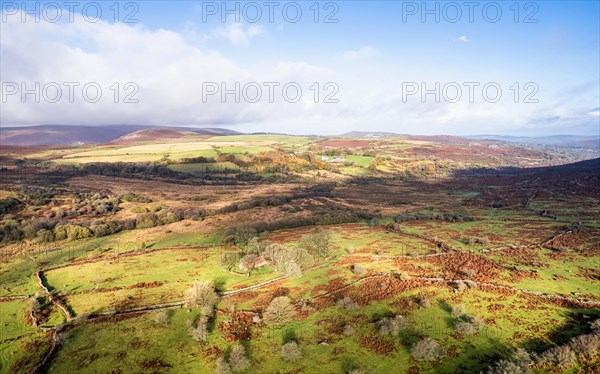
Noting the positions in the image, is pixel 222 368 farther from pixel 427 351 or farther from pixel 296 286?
pixel 296 286

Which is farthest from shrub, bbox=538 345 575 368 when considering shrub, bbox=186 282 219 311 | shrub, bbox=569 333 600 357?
shrub, bbox=186 282 219 311

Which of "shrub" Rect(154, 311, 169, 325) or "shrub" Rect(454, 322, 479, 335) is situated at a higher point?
"shrub" Rect(454, 322, 479, 335)

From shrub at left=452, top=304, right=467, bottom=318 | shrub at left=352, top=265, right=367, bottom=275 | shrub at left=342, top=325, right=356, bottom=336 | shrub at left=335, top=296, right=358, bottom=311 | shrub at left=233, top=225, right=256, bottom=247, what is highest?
shrub at left=233, top=225, right=256, bottom=247

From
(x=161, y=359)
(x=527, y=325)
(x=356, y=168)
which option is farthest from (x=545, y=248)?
(x=356, y=168)

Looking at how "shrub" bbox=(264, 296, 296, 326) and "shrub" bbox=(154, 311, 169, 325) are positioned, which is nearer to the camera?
"shrub" bbox=(264, 296, 296, 326)

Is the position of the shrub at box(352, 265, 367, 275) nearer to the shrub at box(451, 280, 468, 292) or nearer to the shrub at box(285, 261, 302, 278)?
the shrub at box(285, 261, 302, 278)

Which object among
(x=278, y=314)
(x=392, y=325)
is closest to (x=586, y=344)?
(x=392, y=325)

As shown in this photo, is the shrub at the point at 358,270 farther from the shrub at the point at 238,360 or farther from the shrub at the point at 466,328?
the shrub at the point at 238,360
